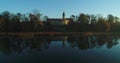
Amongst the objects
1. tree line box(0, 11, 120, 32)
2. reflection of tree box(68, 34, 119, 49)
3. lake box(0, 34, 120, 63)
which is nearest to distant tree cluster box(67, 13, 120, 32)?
tree line box(0, 11, 120, 32)

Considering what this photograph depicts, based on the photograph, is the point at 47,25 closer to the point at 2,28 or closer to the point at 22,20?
the point at 22,20

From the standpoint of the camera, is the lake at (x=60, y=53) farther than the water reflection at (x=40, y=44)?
No

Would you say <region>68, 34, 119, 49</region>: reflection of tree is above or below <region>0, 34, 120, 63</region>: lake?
below

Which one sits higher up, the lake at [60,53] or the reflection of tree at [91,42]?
the lake at [60,53]

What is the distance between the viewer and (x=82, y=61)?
18.5 m

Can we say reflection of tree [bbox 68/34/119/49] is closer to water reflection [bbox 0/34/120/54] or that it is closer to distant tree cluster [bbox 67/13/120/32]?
water reflection [bbox 0/34/120/54]

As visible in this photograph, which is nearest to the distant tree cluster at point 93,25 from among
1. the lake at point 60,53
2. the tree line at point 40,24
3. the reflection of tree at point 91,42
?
the tree line at point 40,24

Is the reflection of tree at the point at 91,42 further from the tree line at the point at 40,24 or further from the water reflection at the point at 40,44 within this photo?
the tree line at the point at 40,24

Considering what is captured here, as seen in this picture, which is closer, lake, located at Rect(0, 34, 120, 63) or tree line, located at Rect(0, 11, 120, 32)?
lake, located at Rect(0, 34, 120, 63)

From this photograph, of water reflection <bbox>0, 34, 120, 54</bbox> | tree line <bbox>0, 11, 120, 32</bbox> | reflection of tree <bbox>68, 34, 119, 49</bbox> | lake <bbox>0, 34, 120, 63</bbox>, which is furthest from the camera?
tree line <bbox>0, 11, 120, 32</bbox>

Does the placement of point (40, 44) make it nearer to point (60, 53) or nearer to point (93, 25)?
point (60, 53)

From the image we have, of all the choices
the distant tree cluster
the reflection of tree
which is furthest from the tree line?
the reflection of tree

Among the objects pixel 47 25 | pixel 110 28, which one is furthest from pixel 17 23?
pixel 110 28

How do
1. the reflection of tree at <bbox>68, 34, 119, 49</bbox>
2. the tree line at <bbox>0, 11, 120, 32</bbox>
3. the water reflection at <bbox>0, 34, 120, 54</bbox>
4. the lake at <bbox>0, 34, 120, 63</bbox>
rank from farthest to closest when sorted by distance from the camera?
the tree line at <bbox>0, 11, 120, 32</bbox> → the reflection of tree at <bbox>68, 34, 119, 49</bbox> → the water reflection at <bbox>0, 34, 120, 54</bbox> → the lake at <bbox>0, 34, 120, 63</bbox>
